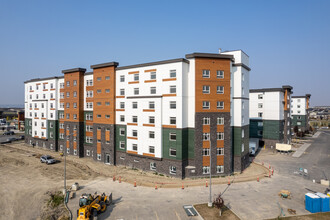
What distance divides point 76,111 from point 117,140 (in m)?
15.2

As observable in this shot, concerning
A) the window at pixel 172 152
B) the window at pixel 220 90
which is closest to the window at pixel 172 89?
the window at pixel 220 90

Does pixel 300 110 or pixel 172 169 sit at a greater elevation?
pixel 300 110

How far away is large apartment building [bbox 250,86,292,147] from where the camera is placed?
59781 millimetres

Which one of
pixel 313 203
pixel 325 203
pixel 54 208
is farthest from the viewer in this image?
pixel 54 208

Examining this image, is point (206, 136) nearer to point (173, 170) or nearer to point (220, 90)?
point (173, 170)

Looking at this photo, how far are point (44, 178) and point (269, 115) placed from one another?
203 ft

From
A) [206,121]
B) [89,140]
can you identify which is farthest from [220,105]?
[89,140]

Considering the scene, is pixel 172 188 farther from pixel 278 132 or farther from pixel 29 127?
pixel 29 127

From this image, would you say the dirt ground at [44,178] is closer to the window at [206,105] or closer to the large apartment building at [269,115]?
the window at [206,105]

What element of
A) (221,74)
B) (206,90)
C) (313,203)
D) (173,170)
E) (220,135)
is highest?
(221,74)

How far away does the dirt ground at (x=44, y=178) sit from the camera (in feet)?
86.1

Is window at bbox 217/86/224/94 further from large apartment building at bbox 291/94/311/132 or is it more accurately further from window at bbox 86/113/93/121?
large apartment building at bbox 291/94/311/132

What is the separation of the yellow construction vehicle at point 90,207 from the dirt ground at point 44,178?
7.42 metres

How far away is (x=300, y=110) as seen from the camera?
96375 mm
